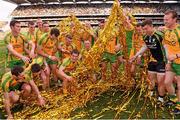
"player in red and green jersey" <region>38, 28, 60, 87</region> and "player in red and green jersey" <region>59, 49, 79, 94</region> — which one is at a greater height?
"player in red and green jersey" <region>38, 28, 60, 87</region>

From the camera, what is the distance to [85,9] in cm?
5509

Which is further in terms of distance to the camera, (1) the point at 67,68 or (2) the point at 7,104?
(1) the point at 67,68

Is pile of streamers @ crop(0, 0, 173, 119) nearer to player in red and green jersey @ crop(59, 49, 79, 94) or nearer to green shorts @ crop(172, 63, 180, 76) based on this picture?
player in red and green jersey @ crop(59, 49, 79, 94)

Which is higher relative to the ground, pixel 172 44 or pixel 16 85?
pixel 172 44

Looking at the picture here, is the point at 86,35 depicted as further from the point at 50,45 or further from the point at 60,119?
the point at 60,119

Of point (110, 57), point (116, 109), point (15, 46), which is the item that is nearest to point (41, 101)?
point (116, 109)

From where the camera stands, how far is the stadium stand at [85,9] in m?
51.6

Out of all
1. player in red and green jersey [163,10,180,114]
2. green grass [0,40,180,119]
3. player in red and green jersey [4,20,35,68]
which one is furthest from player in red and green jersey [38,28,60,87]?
player in red and green jersey [163,10,180,114]

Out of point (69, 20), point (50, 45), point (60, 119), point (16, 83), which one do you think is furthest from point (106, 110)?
point (69, 20)

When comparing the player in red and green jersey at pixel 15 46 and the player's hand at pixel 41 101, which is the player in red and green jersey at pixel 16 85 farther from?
the player in red and green jersey at pixel 15 46

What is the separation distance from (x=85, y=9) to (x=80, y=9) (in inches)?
33.0

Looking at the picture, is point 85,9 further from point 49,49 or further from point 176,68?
point 176,68

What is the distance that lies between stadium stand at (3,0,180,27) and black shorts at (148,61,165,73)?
40596 millimetres

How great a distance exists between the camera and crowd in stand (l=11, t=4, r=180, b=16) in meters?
51.9
